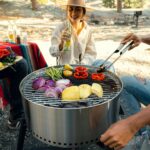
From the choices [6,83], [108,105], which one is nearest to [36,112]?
[108,105]

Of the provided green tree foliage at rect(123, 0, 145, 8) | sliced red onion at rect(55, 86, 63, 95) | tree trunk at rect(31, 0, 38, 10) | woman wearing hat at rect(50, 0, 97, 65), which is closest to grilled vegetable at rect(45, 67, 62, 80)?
sliced red onion at rect(55, 86, 63, 95)

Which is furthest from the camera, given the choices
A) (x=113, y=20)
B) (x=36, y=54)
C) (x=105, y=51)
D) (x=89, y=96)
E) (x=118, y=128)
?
(x=113, y=20)

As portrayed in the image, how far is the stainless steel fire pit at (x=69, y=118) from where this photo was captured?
7.23 ft

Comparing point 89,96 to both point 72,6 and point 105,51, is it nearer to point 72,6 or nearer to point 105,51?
point 72,6

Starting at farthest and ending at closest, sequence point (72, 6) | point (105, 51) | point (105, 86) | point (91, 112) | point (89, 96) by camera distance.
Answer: point (105, 51)
point (72, 6)
point (105, 86)
point (89, 96)
point (91, 112)

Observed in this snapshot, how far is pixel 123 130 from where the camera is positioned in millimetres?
1677

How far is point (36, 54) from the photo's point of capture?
4.02 m

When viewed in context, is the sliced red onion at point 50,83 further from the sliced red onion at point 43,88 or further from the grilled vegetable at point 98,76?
the grilled vegetable at point 98,76

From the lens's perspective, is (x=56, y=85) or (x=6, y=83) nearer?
(x=56, y=85)

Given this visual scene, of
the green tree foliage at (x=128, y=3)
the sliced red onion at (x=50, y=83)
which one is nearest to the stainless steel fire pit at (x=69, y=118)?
the sliced red onion at (x=50, y=83)

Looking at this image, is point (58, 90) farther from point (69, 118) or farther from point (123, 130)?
point (123, 130)

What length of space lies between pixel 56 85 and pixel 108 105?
1.64 ft

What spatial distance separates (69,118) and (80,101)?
0.52ft

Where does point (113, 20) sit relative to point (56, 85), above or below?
below
